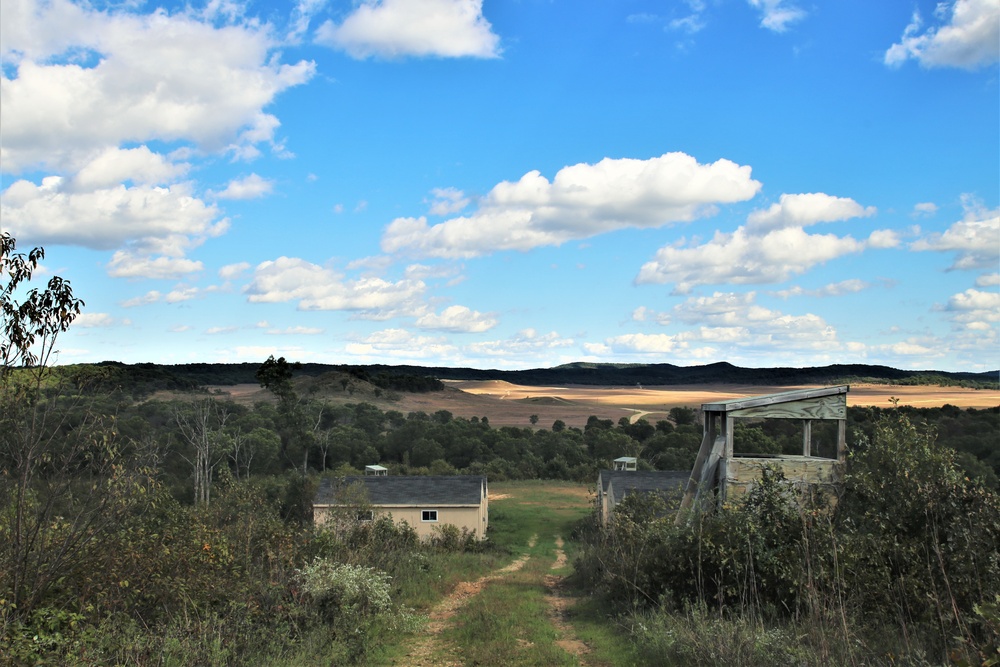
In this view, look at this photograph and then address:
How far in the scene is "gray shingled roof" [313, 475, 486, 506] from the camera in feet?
112

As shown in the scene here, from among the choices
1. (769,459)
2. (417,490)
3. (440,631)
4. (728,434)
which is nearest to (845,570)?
(769,459)

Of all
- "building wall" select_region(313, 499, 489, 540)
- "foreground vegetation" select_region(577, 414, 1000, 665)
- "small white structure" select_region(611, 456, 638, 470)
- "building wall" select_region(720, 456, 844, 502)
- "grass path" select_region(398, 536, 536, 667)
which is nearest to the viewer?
"foreground vegetation" select_region(577, 414, 1000, 665)

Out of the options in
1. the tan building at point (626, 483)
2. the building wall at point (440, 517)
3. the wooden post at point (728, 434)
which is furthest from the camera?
the building wall at point (440, 517)

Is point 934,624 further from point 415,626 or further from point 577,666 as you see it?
point 415,626

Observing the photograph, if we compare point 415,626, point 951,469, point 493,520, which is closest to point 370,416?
point 493,520

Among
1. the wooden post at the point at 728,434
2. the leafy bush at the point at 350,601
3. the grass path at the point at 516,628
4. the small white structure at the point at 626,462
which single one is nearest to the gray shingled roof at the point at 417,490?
the grass path at the point at 516,628

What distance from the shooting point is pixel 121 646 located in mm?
8438

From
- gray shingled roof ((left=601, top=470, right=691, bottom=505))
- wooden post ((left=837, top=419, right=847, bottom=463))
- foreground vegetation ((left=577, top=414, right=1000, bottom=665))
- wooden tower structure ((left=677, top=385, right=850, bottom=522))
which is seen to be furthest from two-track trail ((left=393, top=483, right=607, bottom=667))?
gray shingled roof ((left=601, top=470, right=691, bottom=505))

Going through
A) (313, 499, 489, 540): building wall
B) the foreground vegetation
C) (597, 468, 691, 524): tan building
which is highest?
the foreground vegetation

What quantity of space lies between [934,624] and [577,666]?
4.42 meters

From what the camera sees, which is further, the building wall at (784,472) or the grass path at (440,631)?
the building wall at (784,472)

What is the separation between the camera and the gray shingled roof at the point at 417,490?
34.0m

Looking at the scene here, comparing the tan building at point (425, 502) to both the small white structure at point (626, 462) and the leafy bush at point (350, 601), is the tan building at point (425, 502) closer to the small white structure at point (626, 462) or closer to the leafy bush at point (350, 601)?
the small white structure at point (626, 462)

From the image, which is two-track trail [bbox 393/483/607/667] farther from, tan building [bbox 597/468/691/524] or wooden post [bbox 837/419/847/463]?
tan building [bbox 597/468/691/524]
